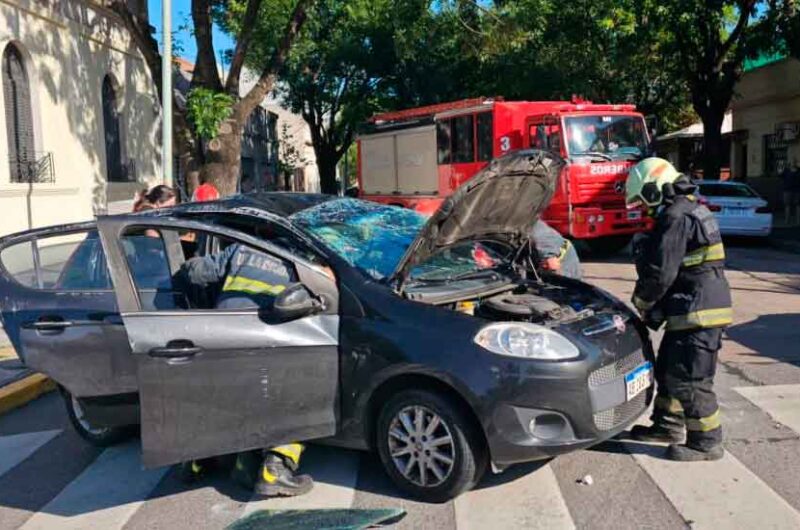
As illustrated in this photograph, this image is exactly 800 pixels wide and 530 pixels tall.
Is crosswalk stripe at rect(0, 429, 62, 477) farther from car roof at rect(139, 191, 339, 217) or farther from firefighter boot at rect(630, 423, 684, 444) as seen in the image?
firefighter boot at rect(630, 423, 684, 444)

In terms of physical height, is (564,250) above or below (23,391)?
above

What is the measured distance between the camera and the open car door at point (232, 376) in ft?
12.7

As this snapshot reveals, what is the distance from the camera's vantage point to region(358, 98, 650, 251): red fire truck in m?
12.9

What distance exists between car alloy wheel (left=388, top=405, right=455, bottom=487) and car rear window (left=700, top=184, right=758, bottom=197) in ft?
42.6

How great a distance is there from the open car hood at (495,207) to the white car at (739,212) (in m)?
11.2

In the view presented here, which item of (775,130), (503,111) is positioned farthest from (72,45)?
(775,130)

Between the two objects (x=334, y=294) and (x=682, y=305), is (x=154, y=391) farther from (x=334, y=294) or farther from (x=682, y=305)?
(x=682, y=305)

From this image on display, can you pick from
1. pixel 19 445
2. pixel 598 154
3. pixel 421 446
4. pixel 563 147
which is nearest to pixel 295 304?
pixel 421 446

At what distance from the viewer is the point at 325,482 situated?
4.27 metres

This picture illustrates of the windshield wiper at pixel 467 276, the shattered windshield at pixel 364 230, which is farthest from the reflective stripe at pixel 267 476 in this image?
the windshield wiper at pixel 467 276

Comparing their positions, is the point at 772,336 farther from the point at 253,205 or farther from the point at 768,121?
the point at 768,121

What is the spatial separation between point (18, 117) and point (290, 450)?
11.5 metres

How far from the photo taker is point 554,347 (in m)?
3.76

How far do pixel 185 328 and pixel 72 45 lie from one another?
13.0 meters
